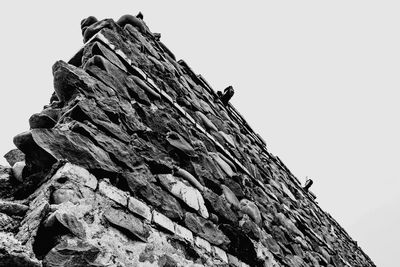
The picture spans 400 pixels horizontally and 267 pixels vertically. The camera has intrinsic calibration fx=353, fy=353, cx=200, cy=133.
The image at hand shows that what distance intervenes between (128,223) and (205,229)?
1.82ft

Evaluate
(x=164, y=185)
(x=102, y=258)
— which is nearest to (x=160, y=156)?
(x=164, y=185)

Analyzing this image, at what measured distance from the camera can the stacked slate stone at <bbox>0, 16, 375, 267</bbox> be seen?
109 cm

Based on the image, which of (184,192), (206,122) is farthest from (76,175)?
(206,122)

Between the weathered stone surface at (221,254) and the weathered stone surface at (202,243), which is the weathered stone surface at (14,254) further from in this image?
the weathered stone surface at (221,254)

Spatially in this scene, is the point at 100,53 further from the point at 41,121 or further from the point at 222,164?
the point at 222,164

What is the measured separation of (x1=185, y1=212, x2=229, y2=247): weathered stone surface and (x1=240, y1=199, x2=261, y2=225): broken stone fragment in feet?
1.74

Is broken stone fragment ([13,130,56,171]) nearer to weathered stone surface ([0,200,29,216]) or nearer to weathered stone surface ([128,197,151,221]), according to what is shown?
weathered stone surface ([0,200,29,216])

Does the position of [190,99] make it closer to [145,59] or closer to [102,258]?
[145,59]

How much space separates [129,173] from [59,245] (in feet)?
1.60

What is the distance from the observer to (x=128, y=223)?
1.28m

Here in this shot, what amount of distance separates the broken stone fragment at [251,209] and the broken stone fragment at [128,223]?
112 cm

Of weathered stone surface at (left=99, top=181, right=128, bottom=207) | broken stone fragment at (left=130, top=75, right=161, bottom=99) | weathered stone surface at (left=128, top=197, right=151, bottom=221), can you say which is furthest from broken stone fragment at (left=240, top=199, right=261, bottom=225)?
weathered stone surface at (left=99, top=181, right=128, bottom=207)

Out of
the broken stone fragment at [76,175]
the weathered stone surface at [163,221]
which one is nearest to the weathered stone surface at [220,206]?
the weathered stone surface at [163,221]

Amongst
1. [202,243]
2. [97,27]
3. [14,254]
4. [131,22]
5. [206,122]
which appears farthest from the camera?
[206,122]
